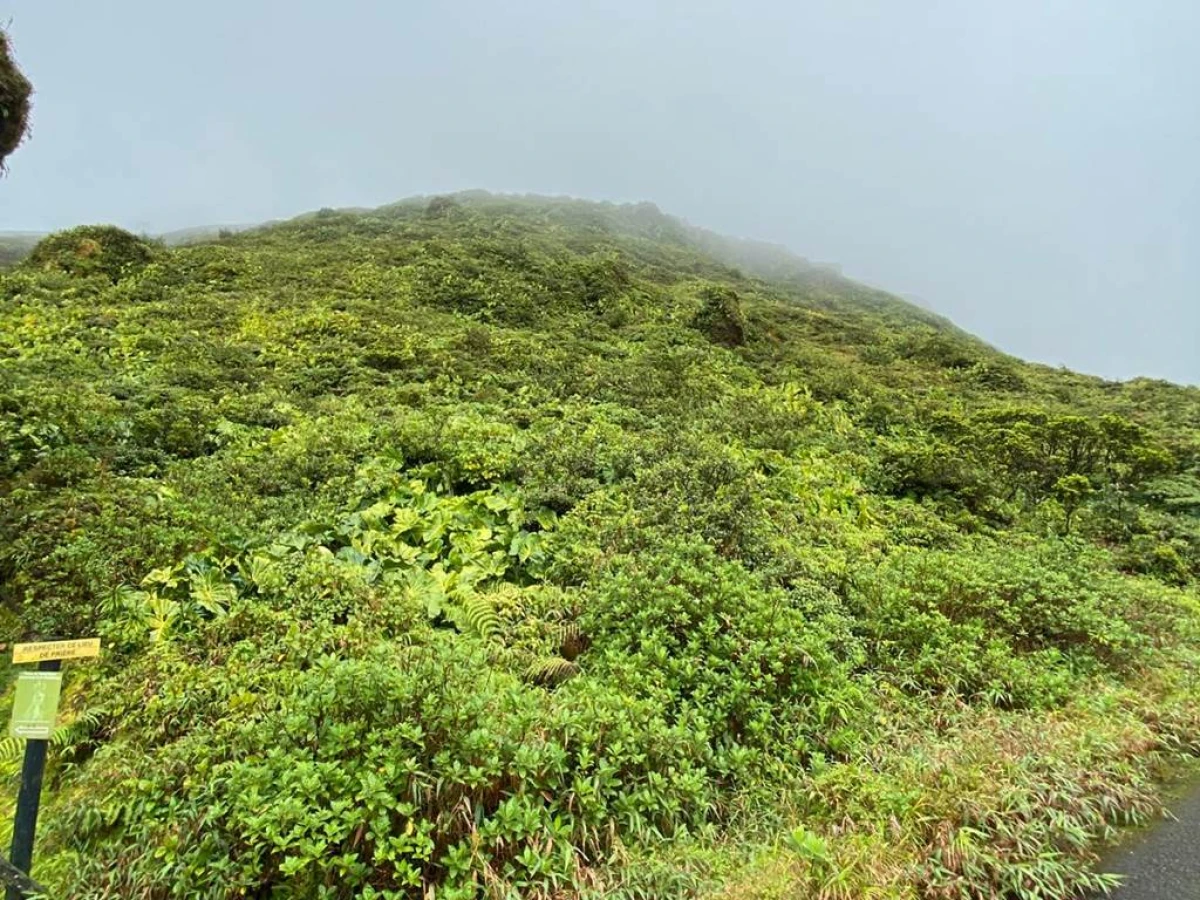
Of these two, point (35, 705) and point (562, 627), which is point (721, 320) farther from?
point (35, 705)

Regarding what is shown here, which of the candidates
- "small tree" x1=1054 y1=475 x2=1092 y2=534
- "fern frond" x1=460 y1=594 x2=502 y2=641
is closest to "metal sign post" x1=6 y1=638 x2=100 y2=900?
"fern frond" x1=460 y1=594 x2=502 y2=641

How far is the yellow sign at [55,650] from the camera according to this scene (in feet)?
10.4

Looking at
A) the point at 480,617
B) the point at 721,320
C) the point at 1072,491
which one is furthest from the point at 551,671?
the point at 721,320

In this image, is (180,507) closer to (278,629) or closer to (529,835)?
(278,629)

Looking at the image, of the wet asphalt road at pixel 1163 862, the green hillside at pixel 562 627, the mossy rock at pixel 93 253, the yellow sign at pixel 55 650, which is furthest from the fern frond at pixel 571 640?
the mossy rock at pixel 93 253

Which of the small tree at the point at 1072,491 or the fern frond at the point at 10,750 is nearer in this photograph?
the fern frond at the point at 10,750

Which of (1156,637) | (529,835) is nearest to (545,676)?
(529,835)

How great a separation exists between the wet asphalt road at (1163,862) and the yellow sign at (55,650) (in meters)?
5.59

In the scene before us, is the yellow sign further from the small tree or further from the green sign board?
the small tree

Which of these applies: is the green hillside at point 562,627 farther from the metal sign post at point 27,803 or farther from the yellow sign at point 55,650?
the yellow sign at point 55,650

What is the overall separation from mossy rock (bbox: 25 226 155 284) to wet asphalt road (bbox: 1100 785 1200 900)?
23277 mm

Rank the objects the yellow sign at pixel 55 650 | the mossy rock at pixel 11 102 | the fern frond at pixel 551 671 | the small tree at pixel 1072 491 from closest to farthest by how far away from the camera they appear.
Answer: the yellow sign at pixel 55 650, the fern frond at pixel 551 671, the mossy rock at pixel 11 102, the small tree at pixel 1072 491

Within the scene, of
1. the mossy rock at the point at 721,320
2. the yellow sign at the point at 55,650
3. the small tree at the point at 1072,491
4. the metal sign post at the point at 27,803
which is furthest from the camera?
the mossy rock at the point at 721,320

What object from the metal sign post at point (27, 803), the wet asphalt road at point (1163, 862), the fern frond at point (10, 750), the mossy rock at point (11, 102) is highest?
the mossy rock at point (11, 102)
